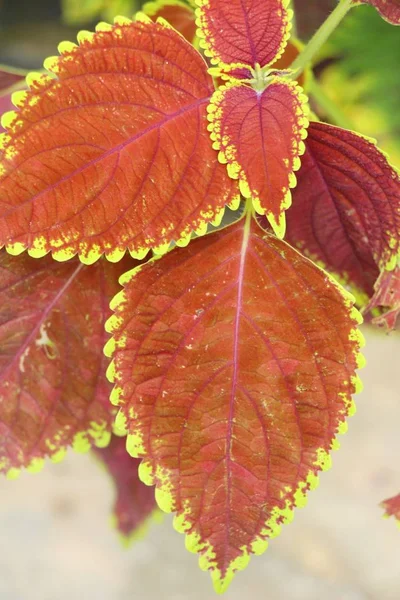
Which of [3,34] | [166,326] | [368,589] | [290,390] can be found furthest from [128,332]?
[3,34]

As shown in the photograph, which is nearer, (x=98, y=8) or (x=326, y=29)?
(x=326, y=29)

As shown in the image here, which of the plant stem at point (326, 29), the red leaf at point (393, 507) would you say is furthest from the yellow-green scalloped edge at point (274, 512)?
the plant stem at point (326, 29)

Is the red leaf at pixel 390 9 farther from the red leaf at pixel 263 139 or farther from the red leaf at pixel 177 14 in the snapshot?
the red leaf at pixel 177 14

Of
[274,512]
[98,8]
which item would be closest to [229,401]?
[274,512]

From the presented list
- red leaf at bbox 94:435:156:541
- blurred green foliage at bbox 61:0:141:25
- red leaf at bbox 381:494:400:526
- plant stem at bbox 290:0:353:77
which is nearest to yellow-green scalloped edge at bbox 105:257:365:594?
red leaf at bbox 381:494:400:526

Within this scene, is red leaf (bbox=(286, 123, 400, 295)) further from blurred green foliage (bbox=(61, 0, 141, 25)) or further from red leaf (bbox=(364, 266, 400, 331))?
blurred green foliage (bbox=(61, 0, 141, 25))

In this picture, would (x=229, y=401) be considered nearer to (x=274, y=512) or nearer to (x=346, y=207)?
(x=274, y=512)

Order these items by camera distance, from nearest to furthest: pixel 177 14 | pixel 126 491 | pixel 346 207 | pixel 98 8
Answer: pixel 346 207, pixel 177 14, pixel 126 491, pixel 98 8
